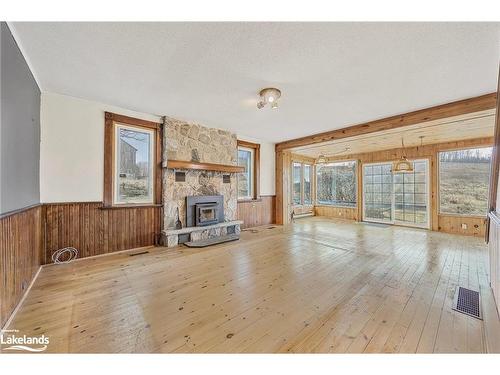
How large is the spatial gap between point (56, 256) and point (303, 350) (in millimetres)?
3761

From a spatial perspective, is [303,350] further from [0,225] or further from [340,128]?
[340,128]

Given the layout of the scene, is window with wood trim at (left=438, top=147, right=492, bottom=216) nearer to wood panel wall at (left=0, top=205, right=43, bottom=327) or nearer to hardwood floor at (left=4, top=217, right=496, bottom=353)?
hardwood floor at (left=4, top=217, right=496, bottom=353)

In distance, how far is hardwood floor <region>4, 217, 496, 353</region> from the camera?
1.55 metres

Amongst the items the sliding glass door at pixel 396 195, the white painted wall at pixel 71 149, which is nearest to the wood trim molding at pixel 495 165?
the sliding glass door at pixel 396 195

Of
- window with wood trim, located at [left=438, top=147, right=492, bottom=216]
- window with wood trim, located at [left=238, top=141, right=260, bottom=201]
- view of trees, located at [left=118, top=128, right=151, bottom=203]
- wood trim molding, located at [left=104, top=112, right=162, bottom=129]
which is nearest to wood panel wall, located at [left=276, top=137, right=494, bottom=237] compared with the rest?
window with wood trim, located at [left=438, top=147, right=492, bottom=216]

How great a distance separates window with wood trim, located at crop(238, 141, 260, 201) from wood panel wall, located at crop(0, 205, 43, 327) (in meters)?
4.20

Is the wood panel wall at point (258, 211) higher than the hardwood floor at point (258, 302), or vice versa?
the wood panel wall at point (258, 211)

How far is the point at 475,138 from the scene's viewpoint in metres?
5.23

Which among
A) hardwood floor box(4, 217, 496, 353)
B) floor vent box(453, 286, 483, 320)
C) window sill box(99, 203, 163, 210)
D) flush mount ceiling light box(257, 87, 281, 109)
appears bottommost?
floor vent box(453, 286, 483, 320)

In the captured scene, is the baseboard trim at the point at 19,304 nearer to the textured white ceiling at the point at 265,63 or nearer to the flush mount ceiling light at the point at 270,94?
the textured white ceiling at the point at 265,63

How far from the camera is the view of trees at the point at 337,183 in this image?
7875mm

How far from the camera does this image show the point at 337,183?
327 inches

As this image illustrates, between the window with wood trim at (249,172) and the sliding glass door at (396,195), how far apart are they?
414 centimetres
